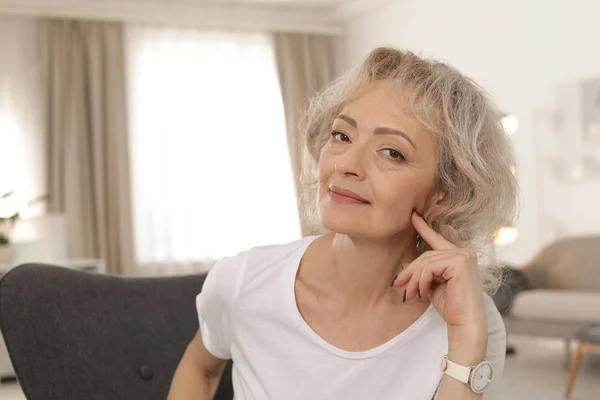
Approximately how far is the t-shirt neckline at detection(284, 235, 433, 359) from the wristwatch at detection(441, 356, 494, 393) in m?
0.11

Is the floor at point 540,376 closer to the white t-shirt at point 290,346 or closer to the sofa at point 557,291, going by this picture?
the sofa at point 557,291

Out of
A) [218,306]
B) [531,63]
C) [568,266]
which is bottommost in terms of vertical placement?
[568,266]

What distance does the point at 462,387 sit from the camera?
1156 millimetres

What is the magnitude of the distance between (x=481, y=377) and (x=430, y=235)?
0.27m

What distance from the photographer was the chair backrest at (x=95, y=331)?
49.8 inches

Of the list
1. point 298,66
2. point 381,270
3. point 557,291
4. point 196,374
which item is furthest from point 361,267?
point 298,66

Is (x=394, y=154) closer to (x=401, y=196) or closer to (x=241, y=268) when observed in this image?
(x=401, y=196)

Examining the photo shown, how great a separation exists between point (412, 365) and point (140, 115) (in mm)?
6181

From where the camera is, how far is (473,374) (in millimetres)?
1155

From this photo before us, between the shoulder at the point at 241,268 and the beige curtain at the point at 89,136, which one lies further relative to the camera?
the beige curtain at the point at 89,136

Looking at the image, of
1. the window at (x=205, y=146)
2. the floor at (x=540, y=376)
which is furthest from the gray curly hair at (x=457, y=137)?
the window at (x=205, y=146)

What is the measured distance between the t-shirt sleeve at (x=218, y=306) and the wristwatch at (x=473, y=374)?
1.32ft

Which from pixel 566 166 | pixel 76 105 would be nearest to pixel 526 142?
pixel 566 166

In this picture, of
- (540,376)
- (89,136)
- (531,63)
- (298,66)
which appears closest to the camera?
(540,376)
